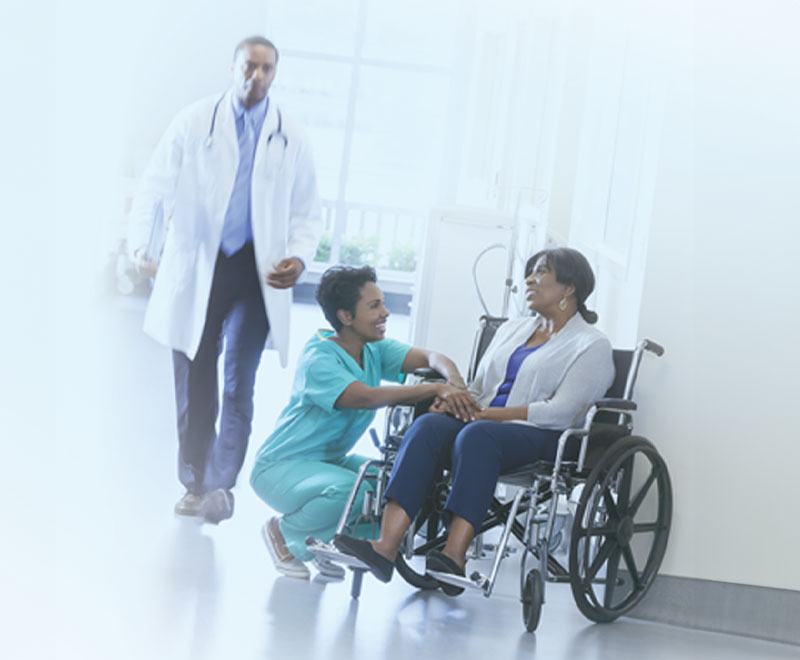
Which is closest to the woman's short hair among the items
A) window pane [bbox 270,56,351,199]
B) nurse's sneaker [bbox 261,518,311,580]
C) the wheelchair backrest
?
the wheelchair backrest

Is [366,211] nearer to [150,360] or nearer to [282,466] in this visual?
[150,360]

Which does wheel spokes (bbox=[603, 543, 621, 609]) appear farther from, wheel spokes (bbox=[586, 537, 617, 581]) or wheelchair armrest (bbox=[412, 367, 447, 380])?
wheelchair armrest (bbox=[412, 367, 447, 380])

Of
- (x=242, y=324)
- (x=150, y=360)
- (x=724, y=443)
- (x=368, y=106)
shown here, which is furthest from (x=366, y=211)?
(x=724, y=443)

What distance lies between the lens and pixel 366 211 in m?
7.18

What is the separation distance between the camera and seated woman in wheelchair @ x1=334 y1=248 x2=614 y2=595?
7.14 feet

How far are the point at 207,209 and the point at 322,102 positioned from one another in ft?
13.9

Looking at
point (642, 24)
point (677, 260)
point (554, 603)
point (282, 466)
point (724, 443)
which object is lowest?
point (554, 603)

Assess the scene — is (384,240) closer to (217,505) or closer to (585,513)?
(217,505)

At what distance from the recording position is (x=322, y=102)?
6.81 metres

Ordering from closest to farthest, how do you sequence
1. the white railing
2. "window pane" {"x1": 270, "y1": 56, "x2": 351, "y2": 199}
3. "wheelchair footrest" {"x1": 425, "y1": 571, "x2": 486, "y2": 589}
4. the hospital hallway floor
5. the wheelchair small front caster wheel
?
the hospital hallway floor
"wheelchair footrest" {"x1": 425, "y1": 571, "x2": 486, "y2": 589}
the wheelchair small front caster wheel
"window pane" {"x1": 270, "y1": 56, "x2": 351, "y2": 199}
the white railing

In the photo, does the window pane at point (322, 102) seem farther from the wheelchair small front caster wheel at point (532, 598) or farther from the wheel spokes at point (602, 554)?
the wheelchair small front caster wheel at point (532, 598)

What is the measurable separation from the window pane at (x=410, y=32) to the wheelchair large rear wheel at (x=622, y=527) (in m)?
4.96

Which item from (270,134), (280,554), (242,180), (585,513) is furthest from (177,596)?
(270,134)

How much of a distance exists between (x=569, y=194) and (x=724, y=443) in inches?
67.5
